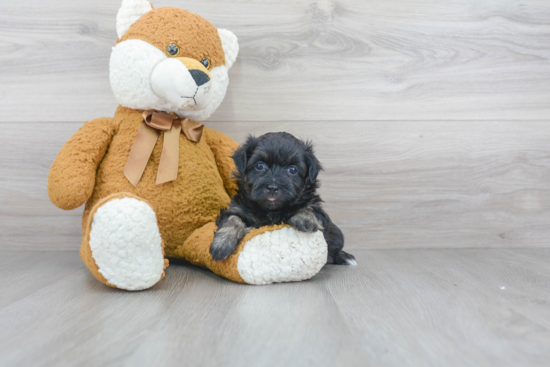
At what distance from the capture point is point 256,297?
1.12m

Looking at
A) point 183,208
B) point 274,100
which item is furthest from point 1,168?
point 274,100

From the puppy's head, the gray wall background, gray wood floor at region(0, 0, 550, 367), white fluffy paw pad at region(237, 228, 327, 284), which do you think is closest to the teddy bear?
white fluffy paw pad at region(237, 228, 327, 284)

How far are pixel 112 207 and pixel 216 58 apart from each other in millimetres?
679

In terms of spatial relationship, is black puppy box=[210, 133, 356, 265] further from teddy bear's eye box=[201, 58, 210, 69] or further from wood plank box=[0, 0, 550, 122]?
wood plank box=[0, 0, 550, 122]

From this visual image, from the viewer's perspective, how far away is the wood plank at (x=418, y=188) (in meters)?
1.80

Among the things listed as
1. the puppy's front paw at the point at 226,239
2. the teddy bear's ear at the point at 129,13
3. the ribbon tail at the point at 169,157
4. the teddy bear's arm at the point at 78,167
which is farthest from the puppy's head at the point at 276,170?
the teddy bear's ear at the point at 129,13

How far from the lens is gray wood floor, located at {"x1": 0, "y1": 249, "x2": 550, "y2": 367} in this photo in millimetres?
770

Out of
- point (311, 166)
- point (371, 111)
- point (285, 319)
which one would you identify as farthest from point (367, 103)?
point (285, 319)

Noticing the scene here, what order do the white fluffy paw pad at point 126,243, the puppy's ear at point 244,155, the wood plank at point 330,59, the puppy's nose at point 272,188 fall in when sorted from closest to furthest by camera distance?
1. the white fluffy paw pad at point 126,243
2. the puppy's nose at point 272,188
3. the puppy's ear at point 244,155
4. the wood plank at point 330,59

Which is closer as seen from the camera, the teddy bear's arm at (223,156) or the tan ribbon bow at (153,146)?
the tan ribbon bow at (153,146)

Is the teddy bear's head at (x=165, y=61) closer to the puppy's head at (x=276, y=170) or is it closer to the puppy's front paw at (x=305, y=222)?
the puppy's head at (x=276, y=170)

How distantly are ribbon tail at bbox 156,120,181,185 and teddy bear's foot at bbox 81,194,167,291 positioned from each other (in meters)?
0.27

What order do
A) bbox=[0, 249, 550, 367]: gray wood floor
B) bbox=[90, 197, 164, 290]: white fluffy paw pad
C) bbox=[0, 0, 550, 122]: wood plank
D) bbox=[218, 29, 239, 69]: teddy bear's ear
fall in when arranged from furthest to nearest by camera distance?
1. bbox=[0, 0, 550, 122]: wood plank
2. bbox=[218, 29, 239, 69]: teddy bear's ear
3. bbox=[90, 197, 164, 290]: white fluffy paw pad
4. bbox=[0, 249, 550, 367]: gray wood floor

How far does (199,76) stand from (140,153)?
33cm
